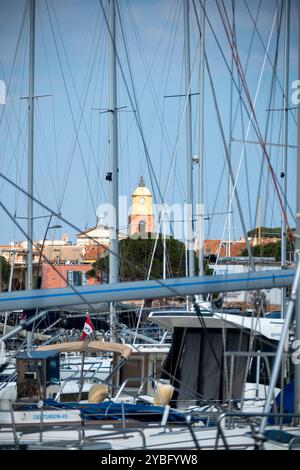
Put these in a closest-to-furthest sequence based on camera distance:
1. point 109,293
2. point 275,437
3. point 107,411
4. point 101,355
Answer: point 275,437 → point 109,293 → point 107,411 → point 101,355

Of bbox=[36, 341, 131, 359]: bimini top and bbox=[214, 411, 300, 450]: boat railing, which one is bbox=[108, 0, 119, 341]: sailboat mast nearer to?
bbox=[36, 341, 131, 359]: bimini top

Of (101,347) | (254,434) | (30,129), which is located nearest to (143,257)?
(30,129)

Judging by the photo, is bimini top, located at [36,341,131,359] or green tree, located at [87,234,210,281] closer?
bimini top, located at [36,341,131,359]

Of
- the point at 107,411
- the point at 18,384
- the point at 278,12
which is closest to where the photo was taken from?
the point at 107,411

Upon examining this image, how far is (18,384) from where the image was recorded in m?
13.1

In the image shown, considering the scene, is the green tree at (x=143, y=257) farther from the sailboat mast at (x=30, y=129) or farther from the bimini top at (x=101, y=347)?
the bimini top at (x=101, y=347)

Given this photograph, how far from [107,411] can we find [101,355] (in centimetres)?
1266

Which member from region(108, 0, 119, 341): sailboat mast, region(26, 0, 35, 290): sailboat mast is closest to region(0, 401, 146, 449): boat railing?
region(108, 0, 119, 341): sailboat mast

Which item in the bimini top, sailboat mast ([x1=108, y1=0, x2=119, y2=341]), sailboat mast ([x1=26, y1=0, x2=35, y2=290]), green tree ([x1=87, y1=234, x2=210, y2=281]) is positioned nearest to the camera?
the bimini top

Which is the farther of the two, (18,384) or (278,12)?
(278,12)

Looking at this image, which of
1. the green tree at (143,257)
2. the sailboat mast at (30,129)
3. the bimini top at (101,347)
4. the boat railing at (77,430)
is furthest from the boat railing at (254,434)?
the green tree at (143,257)
